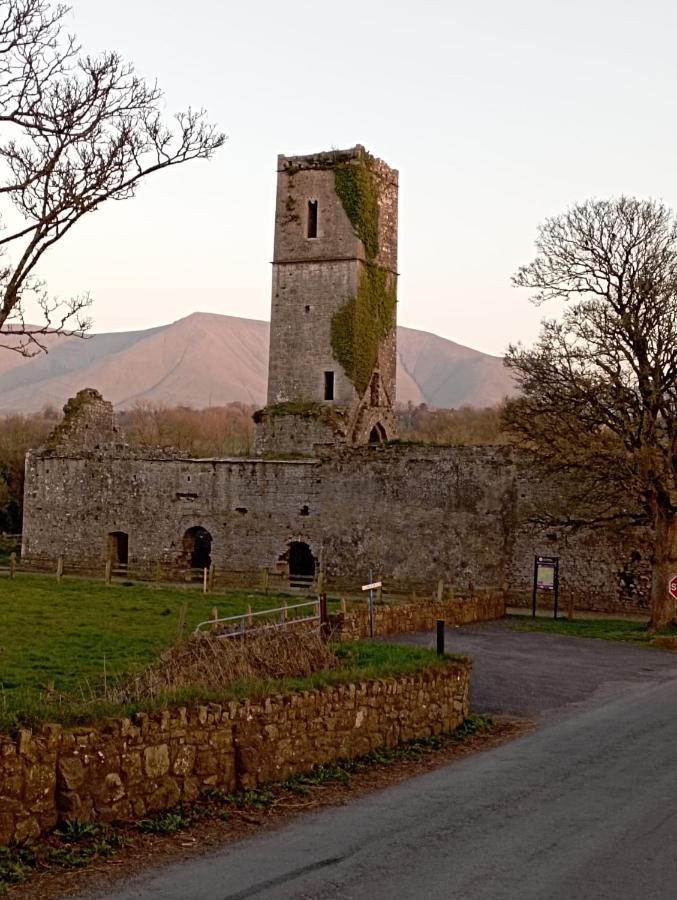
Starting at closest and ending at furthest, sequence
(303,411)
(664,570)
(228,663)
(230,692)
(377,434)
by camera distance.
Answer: (230,692) < (228,663) < (664,570) < (303,411) < (377,434)

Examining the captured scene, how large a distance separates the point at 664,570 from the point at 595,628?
2173 mm

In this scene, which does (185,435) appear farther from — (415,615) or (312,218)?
(415,615)

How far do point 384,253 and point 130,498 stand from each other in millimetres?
14070

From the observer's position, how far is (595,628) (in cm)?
2583

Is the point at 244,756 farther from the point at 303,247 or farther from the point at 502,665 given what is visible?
the point at 303,247

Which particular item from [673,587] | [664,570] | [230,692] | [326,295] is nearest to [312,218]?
[326,295]

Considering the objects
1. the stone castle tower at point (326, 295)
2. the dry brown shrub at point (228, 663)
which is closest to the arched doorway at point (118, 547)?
the stone castle tower at point (326, 295)

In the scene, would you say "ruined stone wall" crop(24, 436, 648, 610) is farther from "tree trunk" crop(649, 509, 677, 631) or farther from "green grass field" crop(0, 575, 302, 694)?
"green grass field" crop(0, 575, 302, 694)

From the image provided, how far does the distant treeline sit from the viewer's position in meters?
47.0

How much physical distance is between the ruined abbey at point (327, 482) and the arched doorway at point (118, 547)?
71mm

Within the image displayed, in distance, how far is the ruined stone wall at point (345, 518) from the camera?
3105cm

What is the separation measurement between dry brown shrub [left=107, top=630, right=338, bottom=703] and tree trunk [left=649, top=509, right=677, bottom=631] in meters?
13.2

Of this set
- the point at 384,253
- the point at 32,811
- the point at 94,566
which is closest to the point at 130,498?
the point at 94,566

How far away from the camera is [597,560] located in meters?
30.3
